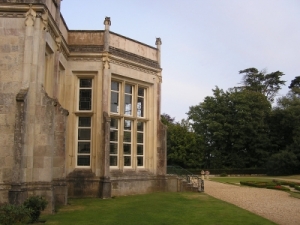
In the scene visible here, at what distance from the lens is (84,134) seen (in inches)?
771

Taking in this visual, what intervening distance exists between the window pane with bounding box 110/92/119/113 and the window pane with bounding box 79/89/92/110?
4.17 feet

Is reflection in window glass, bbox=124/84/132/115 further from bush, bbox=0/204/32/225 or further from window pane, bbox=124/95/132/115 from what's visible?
bush, bbox=0/204/32/225

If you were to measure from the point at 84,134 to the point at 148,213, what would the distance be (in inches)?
295

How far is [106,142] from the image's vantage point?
61.3ft

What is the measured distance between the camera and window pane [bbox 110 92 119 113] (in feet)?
66.9

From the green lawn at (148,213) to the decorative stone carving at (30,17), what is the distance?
6.78 m

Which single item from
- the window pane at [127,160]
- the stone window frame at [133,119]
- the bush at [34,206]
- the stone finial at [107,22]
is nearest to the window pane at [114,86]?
the stone window frame at [133,119]

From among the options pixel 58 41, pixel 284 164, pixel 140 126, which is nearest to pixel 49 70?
pixel 58 41

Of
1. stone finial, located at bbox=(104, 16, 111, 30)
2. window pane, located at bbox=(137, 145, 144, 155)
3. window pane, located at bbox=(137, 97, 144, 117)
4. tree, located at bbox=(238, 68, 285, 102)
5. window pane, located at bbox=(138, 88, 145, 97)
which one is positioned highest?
tree, located at bbox=(238, 68, 285, 102)

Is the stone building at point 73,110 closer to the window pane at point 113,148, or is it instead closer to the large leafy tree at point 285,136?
the window pane at point 113,148

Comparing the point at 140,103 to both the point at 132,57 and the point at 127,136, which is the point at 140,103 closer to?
the point at 127,136

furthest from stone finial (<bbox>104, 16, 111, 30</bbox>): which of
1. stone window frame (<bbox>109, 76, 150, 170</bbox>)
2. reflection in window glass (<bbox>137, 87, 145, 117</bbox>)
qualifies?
reflection in window glass (<bbox>137, 87, 145, 117</bbox>)

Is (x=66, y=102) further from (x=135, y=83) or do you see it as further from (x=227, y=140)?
(x=227, y=140)

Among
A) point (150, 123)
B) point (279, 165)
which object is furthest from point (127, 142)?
point (279, 165)
